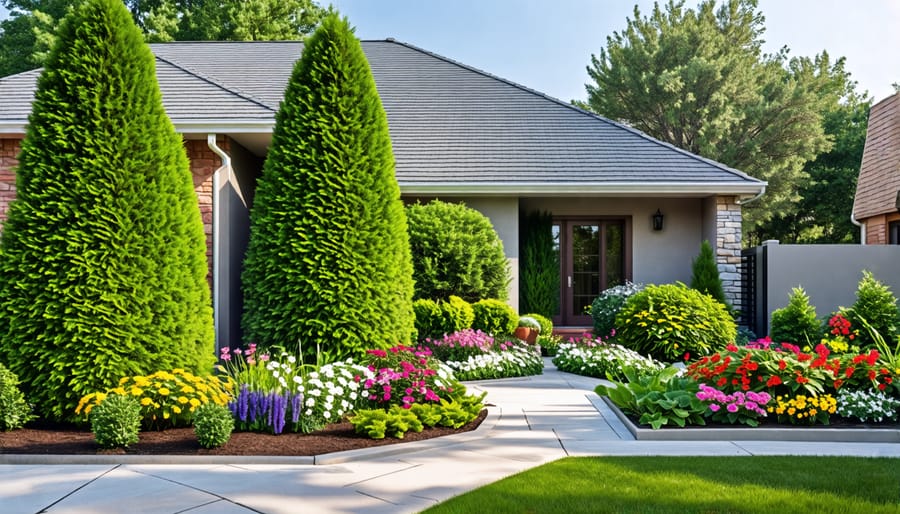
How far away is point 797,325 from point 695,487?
6856 mm

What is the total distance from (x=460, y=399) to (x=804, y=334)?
20.1 ft

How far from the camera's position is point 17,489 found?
4.20m

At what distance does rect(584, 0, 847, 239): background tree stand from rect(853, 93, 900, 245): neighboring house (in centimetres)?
779

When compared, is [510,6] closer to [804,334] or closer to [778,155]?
[804,334]

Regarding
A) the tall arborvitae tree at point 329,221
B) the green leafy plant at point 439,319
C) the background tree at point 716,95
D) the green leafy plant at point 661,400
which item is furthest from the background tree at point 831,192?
the tall arborvitae tree at point 329,221

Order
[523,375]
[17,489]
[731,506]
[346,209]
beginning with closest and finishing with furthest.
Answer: [731,506] → [17,489] → [346,209] → [523,375]

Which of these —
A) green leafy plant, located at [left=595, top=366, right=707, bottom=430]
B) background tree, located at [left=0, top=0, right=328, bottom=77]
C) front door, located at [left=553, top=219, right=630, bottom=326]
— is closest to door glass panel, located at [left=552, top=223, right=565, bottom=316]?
front door, located at [left=553, top=219, right=630, bottom=326]

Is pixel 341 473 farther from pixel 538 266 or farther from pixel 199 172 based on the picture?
pixel 538 266

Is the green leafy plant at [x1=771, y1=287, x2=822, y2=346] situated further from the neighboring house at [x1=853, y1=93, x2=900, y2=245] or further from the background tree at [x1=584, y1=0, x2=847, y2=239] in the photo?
the background tree at [x1=584, y1=0, x2=847, y2=239]

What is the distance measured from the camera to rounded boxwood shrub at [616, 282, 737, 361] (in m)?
9.91

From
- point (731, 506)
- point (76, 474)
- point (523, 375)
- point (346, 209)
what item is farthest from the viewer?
point (523, 375)

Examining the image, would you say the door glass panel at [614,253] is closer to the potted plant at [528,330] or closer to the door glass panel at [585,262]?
the door glass panel at [585,262]

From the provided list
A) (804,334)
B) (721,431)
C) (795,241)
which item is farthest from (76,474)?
(795,241)

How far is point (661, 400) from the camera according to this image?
243 inches
